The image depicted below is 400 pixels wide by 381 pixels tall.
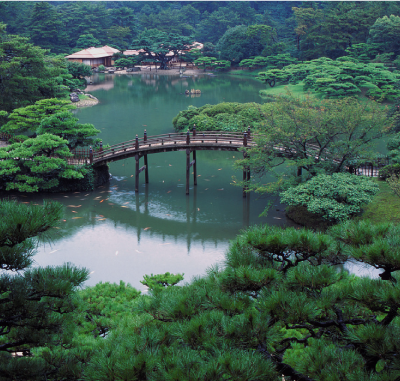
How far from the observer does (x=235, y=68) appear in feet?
212

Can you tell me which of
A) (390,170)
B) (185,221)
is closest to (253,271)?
(185,221)

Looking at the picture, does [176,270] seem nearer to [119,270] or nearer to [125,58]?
[119,270]

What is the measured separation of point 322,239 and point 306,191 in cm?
1082

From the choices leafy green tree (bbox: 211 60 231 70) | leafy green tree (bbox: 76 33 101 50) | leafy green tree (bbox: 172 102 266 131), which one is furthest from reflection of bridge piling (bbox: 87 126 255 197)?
leafy green tree (bbox: 76 33 101 50)

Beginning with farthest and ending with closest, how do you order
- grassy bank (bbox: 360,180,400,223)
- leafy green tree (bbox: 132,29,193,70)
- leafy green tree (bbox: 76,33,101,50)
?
leafy green tree (bbox: 76,33,101,50) < leafy green tree (bbox: 132,29,193,70) < grassy bank (bbox: 360,180,400,223)

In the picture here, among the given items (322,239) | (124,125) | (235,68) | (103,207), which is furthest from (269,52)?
(322,239)

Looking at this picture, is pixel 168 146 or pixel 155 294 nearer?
pixel 155 294

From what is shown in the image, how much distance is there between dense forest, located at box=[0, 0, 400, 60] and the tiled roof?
206 cm

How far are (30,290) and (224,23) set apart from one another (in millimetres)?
74410

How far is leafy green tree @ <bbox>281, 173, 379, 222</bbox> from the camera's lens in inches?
601

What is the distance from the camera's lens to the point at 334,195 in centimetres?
1580

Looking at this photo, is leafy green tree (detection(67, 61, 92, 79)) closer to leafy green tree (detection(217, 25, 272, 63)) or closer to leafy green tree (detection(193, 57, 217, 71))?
leafy green tree (detection(193, 57, 217, 71))

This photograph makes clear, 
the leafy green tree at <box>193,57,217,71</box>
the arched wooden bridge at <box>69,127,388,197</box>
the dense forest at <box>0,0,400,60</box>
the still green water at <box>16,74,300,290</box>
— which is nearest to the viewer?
the still green water at <box>16,74,300,290</box>

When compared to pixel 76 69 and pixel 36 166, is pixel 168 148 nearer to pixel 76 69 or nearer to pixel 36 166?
pixel 36 166
